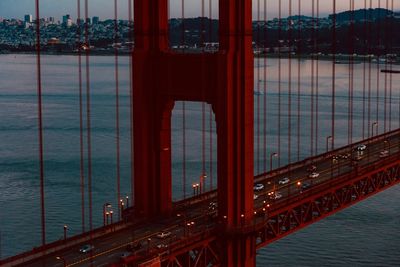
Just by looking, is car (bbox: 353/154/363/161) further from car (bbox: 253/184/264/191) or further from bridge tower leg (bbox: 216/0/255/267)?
bridge tower leg (bbox: 216/0/255/267)

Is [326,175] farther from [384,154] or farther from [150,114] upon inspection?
[150,114]

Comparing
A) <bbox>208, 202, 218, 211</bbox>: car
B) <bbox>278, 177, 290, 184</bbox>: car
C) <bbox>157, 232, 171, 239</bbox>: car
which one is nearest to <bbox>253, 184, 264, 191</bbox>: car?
<bbox>278, 177, 290, 184</bbox>: car

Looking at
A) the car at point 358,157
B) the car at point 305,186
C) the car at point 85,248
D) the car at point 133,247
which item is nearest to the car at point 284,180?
the car at point 305,186

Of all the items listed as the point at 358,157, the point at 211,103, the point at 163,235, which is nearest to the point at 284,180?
the point at 358,157

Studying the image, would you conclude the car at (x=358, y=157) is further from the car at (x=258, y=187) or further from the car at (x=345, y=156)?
the car at (x=258, y=187)

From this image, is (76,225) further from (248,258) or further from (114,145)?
(114,145)

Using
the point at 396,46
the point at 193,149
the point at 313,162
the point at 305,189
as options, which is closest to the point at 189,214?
the point at 305,189
